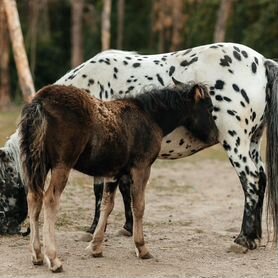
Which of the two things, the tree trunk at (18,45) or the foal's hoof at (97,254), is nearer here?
the foal's hoof at (97,254)

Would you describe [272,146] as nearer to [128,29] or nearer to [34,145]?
[34,145]

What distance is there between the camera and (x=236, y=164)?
689 cm

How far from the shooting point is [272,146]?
6945 millimetres

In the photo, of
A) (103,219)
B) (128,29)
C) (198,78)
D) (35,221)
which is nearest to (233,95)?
(198,78)

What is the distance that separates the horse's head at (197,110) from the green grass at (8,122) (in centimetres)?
976

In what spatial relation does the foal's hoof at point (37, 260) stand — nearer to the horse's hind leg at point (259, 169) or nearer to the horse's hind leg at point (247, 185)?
the horse's hind leg at point (247, 185)

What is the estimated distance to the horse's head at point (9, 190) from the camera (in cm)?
701

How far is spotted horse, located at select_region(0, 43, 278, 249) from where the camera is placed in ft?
22.5

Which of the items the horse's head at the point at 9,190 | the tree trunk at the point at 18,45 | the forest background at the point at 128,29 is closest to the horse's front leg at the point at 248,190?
the horse's head at the point at 9,190

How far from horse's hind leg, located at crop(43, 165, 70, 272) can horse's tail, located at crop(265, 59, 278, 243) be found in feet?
7.59

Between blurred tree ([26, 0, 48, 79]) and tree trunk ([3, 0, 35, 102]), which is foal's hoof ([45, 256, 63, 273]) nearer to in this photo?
tree trunk ([3, 0, 35, 102])

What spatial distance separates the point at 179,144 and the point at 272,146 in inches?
38.2

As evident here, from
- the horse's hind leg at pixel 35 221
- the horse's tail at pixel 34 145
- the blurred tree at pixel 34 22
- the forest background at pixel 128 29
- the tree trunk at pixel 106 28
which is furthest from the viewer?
the blurred tree at pixel 34 22

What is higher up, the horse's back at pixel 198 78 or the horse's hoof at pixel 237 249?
the horse's back at pixel 198 78
